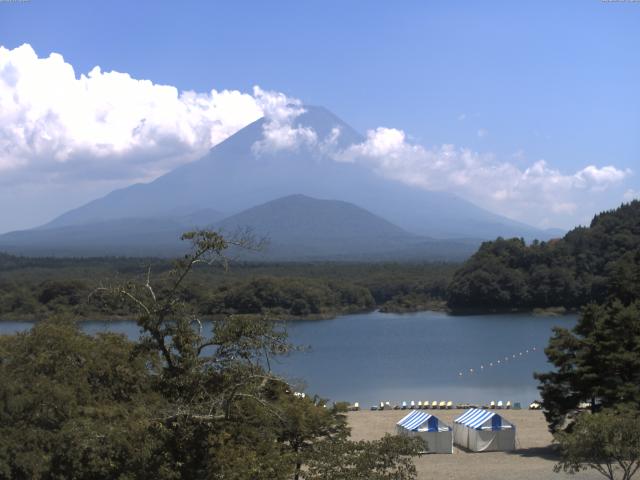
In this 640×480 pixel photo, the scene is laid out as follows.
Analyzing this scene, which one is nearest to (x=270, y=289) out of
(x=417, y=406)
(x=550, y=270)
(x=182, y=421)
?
(x=550, y=270)

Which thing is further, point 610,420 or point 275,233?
point 275,233

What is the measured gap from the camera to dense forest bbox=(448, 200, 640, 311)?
5422 cm

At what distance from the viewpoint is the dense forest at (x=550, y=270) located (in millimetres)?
54219

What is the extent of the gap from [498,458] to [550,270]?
133ft

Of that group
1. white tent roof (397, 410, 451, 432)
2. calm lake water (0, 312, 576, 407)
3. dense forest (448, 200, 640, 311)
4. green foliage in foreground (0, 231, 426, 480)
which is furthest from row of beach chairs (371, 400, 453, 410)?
dense forest (448, 200, 640, 311)

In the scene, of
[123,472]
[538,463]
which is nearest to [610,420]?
[538,463]

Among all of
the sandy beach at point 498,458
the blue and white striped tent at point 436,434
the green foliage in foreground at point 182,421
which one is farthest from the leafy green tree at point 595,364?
the green foliage in foreground at point 182,421

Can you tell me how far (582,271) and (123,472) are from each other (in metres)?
50.9

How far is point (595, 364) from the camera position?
50.9 feet

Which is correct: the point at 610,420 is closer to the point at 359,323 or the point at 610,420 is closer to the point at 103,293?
the point at 103,293

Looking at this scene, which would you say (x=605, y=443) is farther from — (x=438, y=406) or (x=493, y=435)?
(x=438, y=406)

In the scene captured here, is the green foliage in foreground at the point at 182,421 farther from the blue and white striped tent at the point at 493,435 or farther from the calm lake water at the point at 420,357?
the calm lake water at the point at 420,357

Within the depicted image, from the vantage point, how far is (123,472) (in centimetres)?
801

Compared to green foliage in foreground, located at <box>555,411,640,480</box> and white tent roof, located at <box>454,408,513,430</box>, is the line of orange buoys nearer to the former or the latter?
white tent roof, located at <box>454,408,513,430</box>
